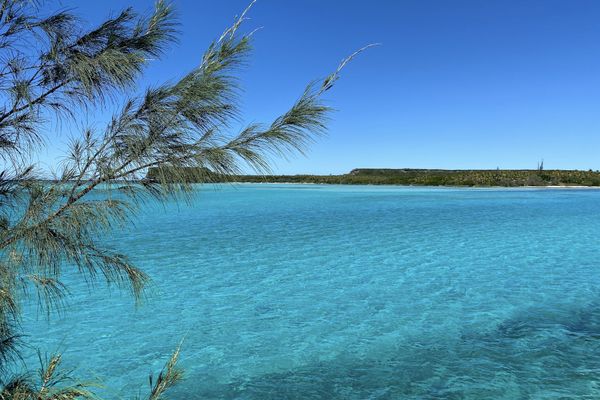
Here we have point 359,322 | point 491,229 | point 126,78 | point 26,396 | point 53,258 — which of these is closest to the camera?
point 26,396

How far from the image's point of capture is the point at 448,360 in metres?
6.27

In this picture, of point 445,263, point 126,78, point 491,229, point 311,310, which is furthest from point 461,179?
point 126,78

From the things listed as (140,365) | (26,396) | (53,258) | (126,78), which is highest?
(126,78)

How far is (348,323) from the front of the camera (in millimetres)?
8039

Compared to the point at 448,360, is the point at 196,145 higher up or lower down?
higher up

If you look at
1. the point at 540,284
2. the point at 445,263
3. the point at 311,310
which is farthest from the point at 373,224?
the point at 311,310

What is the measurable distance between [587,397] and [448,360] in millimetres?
1791

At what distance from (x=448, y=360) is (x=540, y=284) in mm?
6197

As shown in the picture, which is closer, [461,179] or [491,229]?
[491,229]

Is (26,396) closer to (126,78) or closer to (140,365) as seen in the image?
(126,78)

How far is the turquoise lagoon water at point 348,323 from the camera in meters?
5.66

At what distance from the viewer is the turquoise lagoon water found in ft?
18.6

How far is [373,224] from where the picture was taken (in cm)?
2377

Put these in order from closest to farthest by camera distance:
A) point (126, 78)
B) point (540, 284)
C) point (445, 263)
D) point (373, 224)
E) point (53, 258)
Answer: point (53, 258)
point (126, 78)
point (540, 284)
point (445, 263)
point (373, 224)
